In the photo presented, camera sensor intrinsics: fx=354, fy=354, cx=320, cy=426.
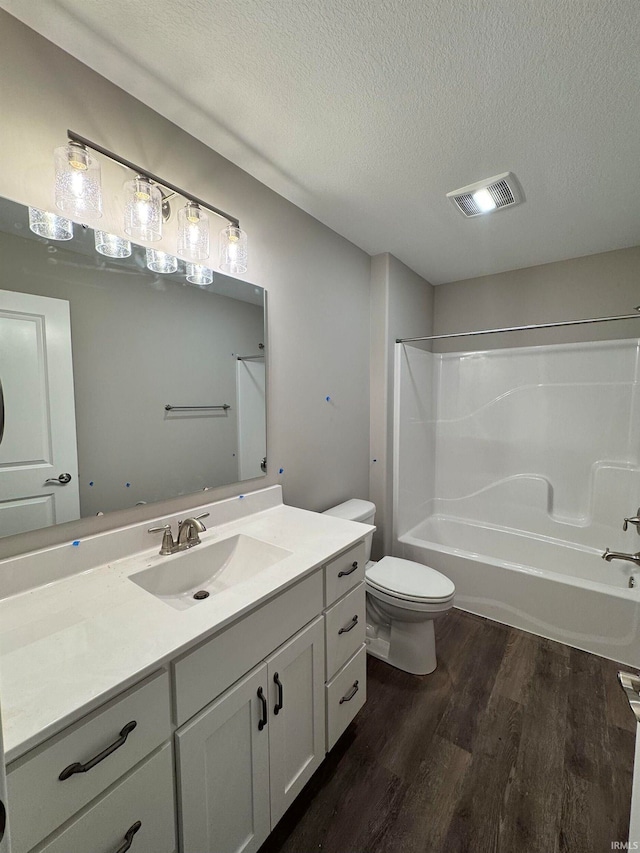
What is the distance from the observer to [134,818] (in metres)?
0.70

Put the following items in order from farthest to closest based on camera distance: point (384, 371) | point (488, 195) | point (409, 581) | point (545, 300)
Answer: point (545, 300)
point (384, 371)
point (409, 581)
point (488, 195)

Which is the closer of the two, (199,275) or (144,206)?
(144,206)

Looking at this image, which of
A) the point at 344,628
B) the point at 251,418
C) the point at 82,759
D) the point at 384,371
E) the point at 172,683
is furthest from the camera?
the point at 384,371

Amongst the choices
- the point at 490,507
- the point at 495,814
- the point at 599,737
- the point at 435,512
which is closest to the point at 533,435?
the point at 490,507

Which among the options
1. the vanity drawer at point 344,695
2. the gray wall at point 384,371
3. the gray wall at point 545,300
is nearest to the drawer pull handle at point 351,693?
the vanity drawer at point 344,695

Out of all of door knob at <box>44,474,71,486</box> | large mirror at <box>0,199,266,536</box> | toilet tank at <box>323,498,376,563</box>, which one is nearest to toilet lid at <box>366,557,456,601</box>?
toilet tank at <box>323,498,376,563</box>

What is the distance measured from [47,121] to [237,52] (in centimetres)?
58

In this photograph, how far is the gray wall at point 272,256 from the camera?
953 millimetres

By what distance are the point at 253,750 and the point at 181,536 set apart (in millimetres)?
640

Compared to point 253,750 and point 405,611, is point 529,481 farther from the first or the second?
point 253,750

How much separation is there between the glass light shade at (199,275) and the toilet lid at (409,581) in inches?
63.6

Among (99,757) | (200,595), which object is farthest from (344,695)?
(99,757)

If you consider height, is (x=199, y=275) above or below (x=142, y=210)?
below

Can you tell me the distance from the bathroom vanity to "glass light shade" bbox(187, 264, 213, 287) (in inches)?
35.0
